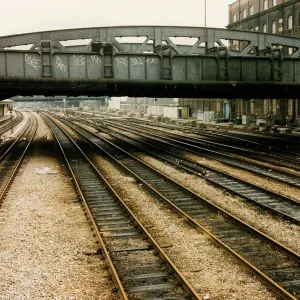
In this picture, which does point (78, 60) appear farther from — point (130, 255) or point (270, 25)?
point (270, 25)

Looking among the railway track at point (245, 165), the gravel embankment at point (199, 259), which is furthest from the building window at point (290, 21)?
the gravel embankment at point (199, 259)

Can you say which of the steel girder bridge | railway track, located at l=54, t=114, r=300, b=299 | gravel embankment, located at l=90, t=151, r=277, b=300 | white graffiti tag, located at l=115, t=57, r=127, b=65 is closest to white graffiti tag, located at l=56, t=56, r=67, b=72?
the steel girder bridge

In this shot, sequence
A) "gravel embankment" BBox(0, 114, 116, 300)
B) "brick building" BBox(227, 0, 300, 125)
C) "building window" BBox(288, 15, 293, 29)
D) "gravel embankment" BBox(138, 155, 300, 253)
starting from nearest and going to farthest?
"gravel embankment" BBox(0, 114, 116, 300)
"gravel embankment" BBox(138, 155, 300, 253)
"brick building" BBox(227, 0, 300, 125)
"building window" BBox(288, 15, 293, 29)

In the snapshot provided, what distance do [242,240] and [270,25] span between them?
172ft

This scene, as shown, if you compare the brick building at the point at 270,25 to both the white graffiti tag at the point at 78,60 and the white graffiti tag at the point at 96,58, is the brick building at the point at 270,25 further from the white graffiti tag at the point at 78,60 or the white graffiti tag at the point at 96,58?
the white graffiti tag at the point at 78,60

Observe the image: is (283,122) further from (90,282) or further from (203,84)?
(90,282)

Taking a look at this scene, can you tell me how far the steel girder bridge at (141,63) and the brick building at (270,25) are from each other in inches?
985

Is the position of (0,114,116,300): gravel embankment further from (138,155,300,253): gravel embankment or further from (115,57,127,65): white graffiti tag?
(115,57,127,65): white graffiti tag

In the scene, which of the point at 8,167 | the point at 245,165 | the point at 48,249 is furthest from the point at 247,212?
the point at 8,167

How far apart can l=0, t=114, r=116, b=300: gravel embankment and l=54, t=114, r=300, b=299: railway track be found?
2.70 meters

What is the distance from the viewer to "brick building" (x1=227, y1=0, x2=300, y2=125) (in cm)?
5009

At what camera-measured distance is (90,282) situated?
23.7ft

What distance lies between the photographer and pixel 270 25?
56.1 meters

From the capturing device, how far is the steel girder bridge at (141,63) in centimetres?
2262
